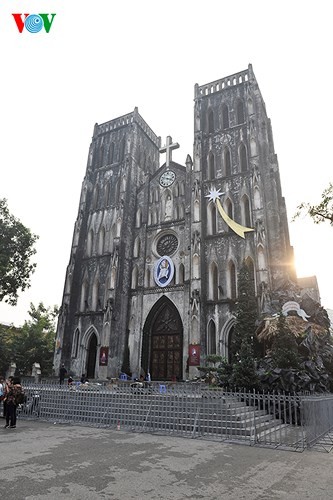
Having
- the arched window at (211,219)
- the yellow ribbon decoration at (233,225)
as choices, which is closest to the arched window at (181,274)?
the arched window at (211,219)

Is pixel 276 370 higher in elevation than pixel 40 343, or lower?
lower

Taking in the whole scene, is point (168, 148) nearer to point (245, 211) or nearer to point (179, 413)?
point (245, 211)

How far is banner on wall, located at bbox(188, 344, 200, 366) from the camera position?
21609mm

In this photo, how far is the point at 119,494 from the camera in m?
4.49

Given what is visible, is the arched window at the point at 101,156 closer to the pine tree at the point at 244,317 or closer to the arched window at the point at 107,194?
the arched window at the point at 107,194

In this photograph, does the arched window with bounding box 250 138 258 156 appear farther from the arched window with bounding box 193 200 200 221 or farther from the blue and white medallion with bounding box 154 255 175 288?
the blue and white medallion with bounding box 154 255 175 288

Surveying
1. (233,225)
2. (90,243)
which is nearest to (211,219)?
(233,225)

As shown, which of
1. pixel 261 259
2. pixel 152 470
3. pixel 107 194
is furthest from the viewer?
pixel 107 194

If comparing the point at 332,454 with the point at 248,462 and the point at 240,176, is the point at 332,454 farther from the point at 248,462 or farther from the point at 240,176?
the point at 240,176

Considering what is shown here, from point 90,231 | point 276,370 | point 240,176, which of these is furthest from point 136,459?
point 90,231

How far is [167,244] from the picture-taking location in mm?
27594

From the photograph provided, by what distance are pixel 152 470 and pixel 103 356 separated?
19600 mm

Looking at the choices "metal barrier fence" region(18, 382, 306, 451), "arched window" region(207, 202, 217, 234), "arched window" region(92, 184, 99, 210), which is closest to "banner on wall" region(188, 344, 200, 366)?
"arched window" region(207, 202, 217, 234)

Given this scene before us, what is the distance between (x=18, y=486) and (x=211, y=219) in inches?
903
